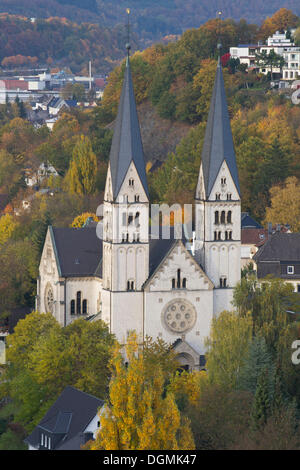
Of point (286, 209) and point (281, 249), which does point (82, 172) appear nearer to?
point (286, 209)

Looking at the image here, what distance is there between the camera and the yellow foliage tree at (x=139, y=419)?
61125 mm

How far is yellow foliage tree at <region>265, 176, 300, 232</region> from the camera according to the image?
11450cm

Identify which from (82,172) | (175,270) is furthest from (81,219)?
(175,270)

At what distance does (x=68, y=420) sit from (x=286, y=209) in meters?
47.3

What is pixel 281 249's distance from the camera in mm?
104938

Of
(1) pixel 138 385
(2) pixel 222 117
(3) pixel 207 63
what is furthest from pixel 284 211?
(1) pixel 138 385

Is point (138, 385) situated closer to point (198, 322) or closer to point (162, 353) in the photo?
point (162, 353)

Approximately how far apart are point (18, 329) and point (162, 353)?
31.6 ft

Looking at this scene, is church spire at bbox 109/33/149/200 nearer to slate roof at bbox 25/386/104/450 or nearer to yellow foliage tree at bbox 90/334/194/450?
slate roof at bbox 25/386/104/450

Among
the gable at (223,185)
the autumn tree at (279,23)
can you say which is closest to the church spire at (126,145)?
the gable at (223,185)

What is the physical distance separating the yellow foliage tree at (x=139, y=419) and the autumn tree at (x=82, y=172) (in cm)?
6807

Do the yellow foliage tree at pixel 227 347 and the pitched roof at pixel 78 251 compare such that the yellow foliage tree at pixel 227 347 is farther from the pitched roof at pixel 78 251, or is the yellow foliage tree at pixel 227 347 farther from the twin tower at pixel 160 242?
the pitched roof at pixel 78 251

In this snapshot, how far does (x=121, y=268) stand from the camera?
8669 cm

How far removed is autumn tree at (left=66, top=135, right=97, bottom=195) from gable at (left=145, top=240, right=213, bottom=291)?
44.4 metres
